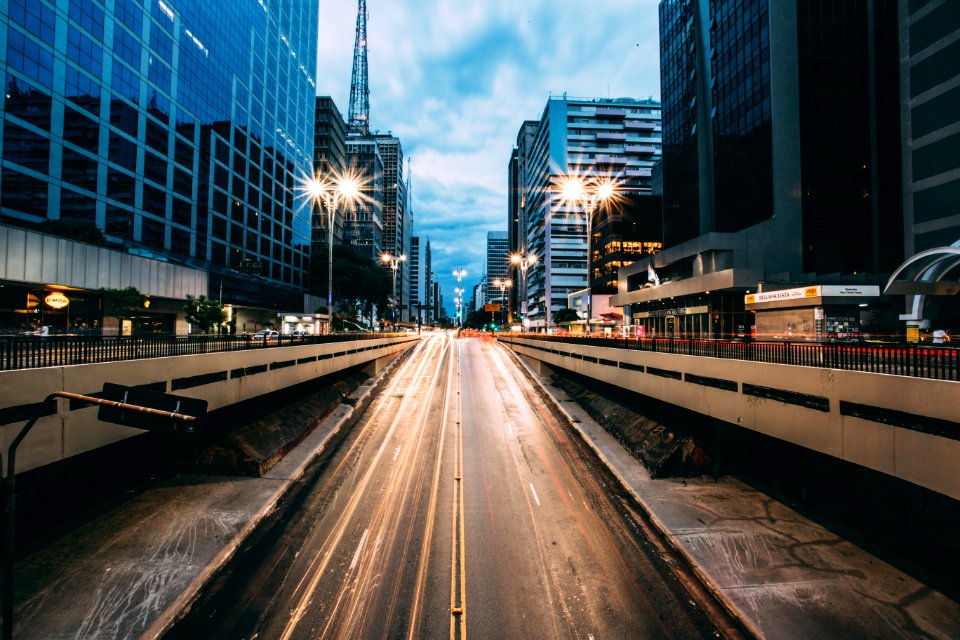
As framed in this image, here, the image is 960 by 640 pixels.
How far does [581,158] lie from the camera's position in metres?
120

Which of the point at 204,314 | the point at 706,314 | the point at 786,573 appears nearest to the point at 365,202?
the point at 204,314

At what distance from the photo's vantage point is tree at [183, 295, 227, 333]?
127 feet

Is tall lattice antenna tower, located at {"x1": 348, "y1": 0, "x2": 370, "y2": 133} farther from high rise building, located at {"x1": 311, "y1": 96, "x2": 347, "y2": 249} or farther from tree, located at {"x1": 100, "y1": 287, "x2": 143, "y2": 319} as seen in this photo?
tree, located at {"x1": 100, "y1": 287, "x2": 143, "y2": 319}

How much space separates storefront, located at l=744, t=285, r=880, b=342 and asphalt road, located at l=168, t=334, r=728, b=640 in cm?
3278

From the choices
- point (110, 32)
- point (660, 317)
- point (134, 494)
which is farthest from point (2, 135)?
point (660, 317)

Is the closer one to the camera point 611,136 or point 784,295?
point 784,295

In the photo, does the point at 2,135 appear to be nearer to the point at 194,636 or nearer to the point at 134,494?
the point at 134,494

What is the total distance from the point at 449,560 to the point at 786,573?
8.35 metres

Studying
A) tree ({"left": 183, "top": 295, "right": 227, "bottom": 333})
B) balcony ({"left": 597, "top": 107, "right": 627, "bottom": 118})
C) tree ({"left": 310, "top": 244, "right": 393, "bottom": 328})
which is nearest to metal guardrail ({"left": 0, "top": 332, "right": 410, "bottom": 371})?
tree ({"left": 183, "top": 295, "right": 227, "bottom": 333})

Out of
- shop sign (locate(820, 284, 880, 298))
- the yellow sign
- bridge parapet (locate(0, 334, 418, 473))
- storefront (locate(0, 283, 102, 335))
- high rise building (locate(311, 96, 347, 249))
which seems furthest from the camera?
high rise building (locate(311, 96, 347, 249))

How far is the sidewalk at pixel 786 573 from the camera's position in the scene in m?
8.52

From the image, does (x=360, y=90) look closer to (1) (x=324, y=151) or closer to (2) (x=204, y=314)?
(1) (x=324, y=151)

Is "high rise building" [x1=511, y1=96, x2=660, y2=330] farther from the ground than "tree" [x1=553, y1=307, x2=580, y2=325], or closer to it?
farther from the ground

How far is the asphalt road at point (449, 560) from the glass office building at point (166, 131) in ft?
136
